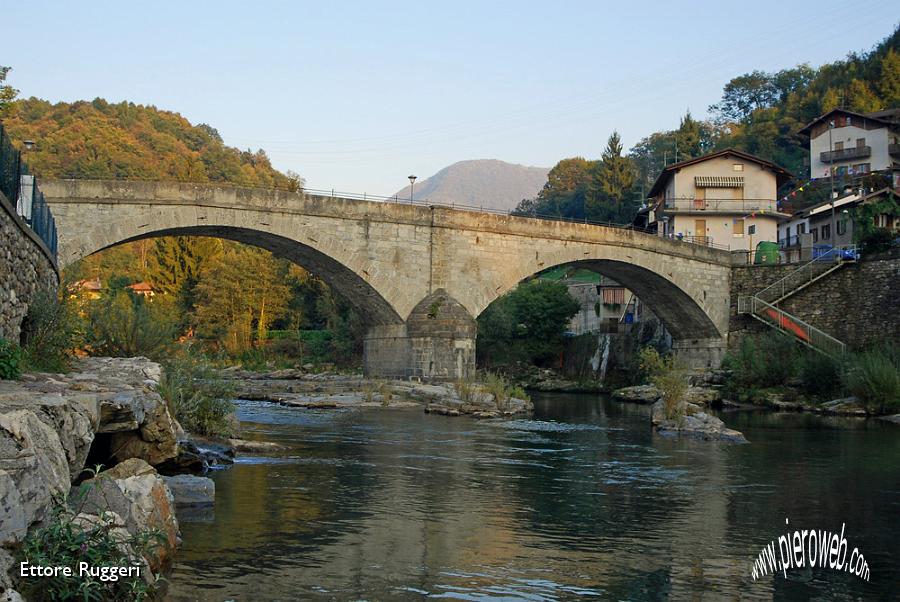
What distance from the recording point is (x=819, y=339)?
35.8 meters

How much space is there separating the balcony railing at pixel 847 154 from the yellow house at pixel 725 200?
41.5 ft

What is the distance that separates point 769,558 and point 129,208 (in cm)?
2276

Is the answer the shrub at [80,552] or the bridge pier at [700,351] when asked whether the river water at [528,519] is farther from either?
the bridge pier at [700,351]

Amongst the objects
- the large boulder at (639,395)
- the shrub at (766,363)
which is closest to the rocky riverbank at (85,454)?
the large boulder at (639,395)

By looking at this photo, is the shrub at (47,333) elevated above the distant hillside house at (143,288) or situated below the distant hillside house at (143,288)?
below

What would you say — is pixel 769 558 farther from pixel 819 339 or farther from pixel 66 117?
pixel 66 117

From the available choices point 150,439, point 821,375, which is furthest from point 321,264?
point 150,439

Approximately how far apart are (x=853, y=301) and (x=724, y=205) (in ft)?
51.1

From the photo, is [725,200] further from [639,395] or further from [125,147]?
[125,147]

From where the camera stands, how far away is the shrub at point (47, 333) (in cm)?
1079

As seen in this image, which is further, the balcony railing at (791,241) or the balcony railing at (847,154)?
the balcony railing at (847,154)

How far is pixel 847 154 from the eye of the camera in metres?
61.7

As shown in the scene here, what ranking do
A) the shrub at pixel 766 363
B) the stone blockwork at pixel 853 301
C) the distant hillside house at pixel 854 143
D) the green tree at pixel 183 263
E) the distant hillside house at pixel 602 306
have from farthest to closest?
1. the green tree at pixel 183 263
2. the distant hillside house at pixel 854 143
3. the distant hillside house at pixel 602 306
4. the stone blockwork at pixel 853 301
5. the shrub at pixel 766 363

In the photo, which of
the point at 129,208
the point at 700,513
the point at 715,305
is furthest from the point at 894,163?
the point at 700,513
